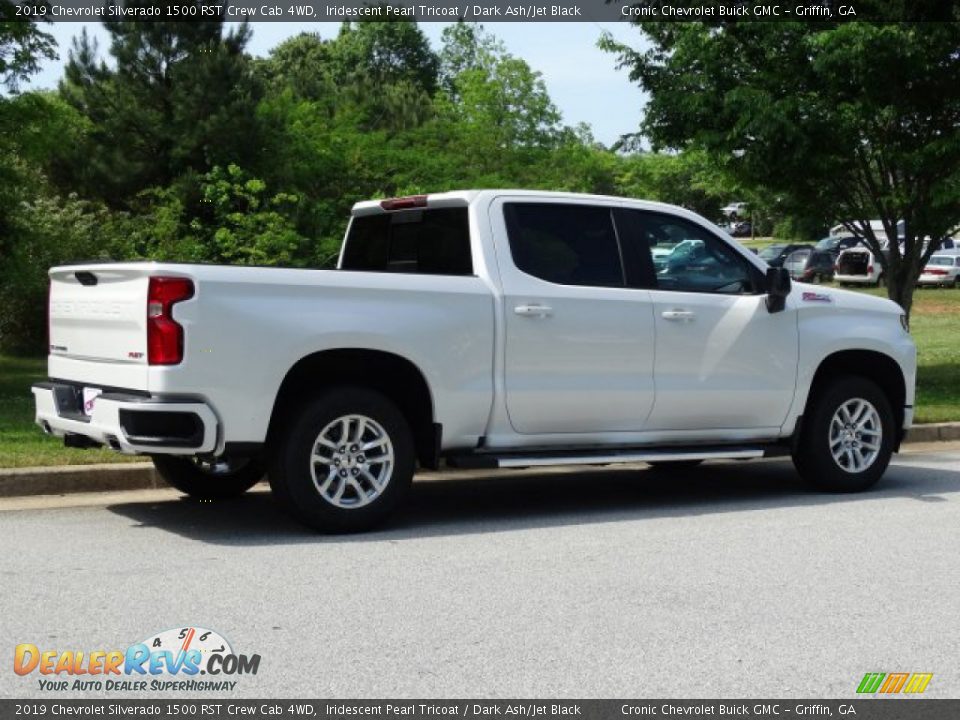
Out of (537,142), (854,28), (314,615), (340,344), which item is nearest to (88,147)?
(537,142)

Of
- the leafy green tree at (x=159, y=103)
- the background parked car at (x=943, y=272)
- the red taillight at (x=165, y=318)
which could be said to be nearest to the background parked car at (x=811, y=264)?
the background parked car at (x=943, y=272)

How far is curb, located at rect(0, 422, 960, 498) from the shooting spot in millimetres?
9062

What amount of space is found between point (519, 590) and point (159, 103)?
24487mm

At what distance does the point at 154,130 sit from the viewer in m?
28.5

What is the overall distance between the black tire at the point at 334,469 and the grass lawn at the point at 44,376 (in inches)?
95.9

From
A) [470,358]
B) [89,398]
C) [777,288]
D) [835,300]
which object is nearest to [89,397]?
[89,398]

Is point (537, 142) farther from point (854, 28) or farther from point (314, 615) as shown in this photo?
point (314, 615)

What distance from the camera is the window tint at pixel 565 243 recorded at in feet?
28.7

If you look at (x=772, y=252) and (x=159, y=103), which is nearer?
(x=159, y=103)

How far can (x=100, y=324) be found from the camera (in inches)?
313

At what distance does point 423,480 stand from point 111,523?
2.72m

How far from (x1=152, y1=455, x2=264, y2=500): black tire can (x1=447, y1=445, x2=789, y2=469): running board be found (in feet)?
4.98
